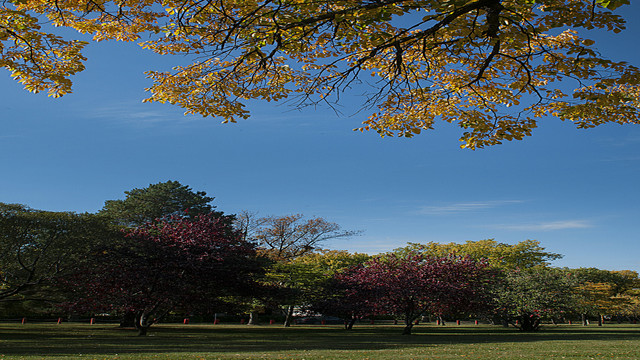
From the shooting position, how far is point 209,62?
8.76 m

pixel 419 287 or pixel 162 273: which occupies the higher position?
pixel 162 273

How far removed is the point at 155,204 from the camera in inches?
1366

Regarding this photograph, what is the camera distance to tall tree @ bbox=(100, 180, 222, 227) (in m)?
33.7

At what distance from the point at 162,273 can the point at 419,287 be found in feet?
40.8

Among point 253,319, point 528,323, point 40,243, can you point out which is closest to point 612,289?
point 528,323

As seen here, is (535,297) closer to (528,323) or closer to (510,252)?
(528,323)

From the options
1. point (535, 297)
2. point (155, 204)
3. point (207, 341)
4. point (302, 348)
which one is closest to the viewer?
point (302, 348)

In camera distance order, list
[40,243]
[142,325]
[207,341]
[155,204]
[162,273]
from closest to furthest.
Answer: [207,341] → [40,243] → [162,273] → [142,325] → [155,204]

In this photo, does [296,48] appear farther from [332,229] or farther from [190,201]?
[332,229]

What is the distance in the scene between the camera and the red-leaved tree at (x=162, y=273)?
18.5 meters

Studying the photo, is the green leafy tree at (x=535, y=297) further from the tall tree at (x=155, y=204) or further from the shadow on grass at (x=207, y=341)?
→ the tall tree at (x=155, y=204)

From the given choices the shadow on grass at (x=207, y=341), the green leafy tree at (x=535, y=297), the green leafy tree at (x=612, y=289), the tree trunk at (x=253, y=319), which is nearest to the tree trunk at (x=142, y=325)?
the shadow on grass at (x=207, y=341)

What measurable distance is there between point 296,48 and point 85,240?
15.5 meters

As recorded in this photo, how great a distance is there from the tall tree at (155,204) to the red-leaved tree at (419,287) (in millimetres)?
15670
